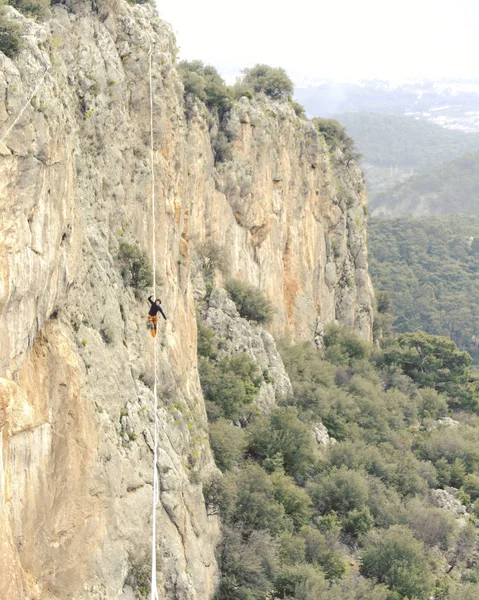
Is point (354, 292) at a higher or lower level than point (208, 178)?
lower

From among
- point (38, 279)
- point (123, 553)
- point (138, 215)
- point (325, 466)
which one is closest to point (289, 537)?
point (325, 466)

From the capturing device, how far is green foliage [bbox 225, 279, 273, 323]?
34.3 m

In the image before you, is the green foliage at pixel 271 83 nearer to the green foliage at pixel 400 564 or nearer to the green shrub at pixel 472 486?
the green shrub at pixel 472 486

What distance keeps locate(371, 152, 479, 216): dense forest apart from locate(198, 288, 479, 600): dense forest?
471 ft

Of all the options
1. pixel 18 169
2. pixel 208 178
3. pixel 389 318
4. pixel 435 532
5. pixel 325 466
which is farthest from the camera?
pixel 389 318

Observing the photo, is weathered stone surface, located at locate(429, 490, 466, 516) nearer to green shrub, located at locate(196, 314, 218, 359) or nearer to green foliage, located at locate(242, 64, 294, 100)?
green shrub, located at locate(196, 314, 218, 359)

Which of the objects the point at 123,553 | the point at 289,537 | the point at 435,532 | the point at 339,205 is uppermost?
the point at 339,205

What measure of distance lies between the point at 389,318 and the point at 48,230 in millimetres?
50796

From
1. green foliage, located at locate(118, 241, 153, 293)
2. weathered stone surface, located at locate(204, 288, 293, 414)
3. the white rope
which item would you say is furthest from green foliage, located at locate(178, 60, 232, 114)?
the white rope

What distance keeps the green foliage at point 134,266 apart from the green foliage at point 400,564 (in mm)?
13655

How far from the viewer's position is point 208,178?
109ft

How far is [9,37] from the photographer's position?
12789 mm

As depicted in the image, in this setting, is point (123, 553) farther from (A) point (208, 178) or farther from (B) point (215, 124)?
(B) point (215, 124)

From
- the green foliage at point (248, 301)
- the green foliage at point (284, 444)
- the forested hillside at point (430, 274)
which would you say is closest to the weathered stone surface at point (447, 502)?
the green foliage at point (284, 444)
